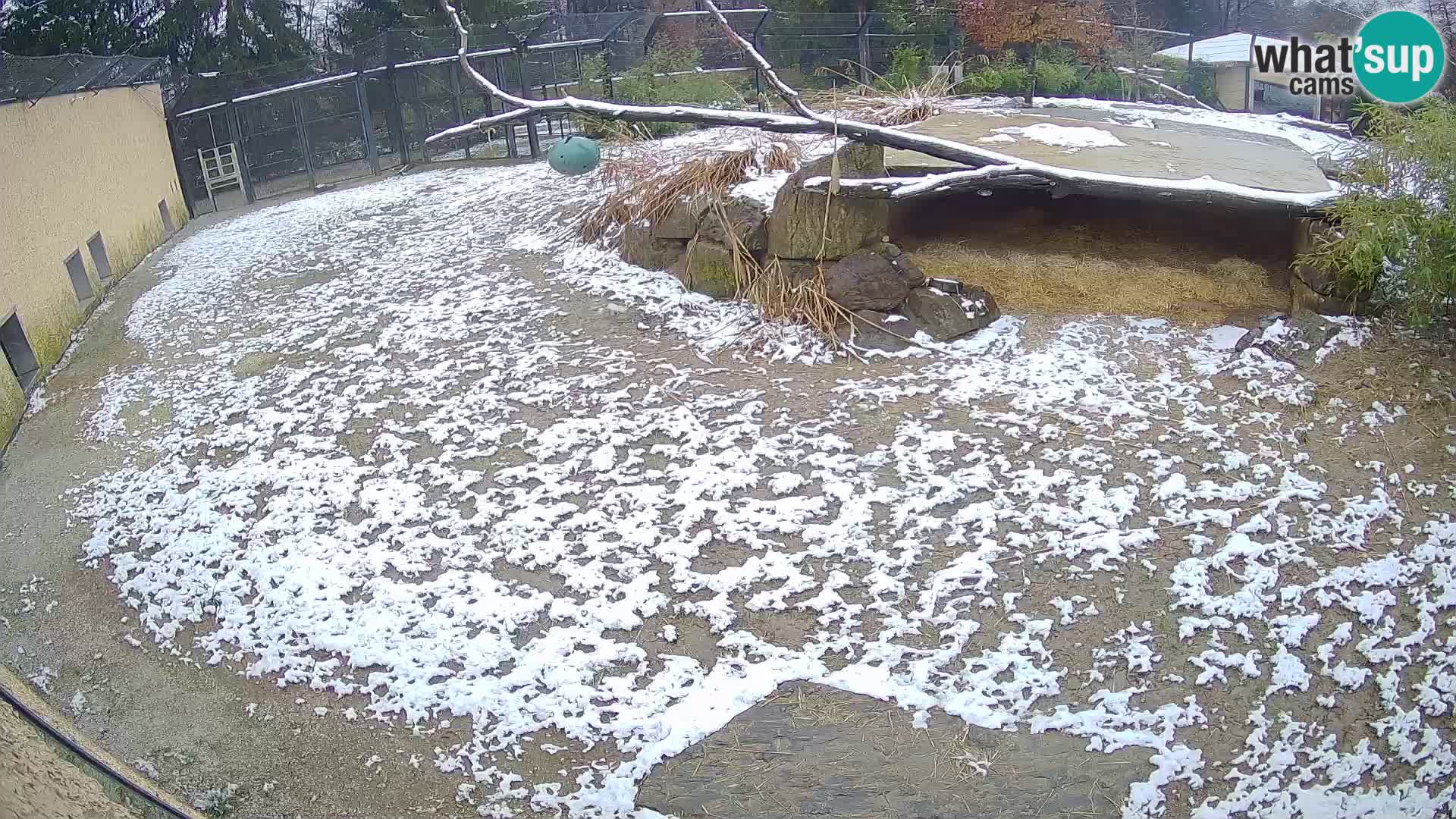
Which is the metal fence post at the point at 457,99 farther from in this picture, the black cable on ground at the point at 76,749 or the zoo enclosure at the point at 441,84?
the black cable on ground at the point at 76,749

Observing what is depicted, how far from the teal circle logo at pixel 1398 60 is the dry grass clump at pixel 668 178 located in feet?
13.6

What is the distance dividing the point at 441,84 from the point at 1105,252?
932 cm

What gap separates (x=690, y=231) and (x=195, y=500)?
3.48 meters

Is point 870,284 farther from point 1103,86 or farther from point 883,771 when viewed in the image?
point 1103,86

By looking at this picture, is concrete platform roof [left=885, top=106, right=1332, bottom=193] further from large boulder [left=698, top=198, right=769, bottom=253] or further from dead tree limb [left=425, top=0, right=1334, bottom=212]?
large boulder [left=698, top=198, right=769, bottom=253]

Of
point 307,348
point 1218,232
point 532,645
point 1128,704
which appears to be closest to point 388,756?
point 532,645

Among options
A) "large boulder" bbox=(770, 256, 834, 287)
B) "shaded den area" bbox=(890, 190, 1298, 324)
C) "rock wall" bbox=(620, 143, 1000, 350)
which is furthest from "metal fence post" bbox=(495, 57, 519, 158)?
"large boulder" bbox=(770, 256, 834, 287)

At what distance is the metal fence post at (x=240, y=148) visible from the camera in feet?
37.0

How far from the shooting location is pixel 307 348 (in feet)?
21.1

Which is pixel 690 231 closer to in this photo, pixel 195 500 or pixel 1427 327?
pixel 195 500

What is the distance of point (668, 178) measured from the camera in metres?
7.09

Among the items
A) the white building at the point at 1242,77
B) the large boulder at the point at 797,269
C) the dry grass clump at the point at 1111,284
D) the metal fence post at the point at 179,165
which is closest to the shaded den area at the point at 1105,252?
the dry grass clump at the point at 1111,284

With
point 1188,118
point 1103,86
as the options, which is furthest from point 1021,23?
point 1188,118

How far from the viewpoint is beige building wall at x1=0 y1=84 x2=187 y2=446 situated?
249 inches
